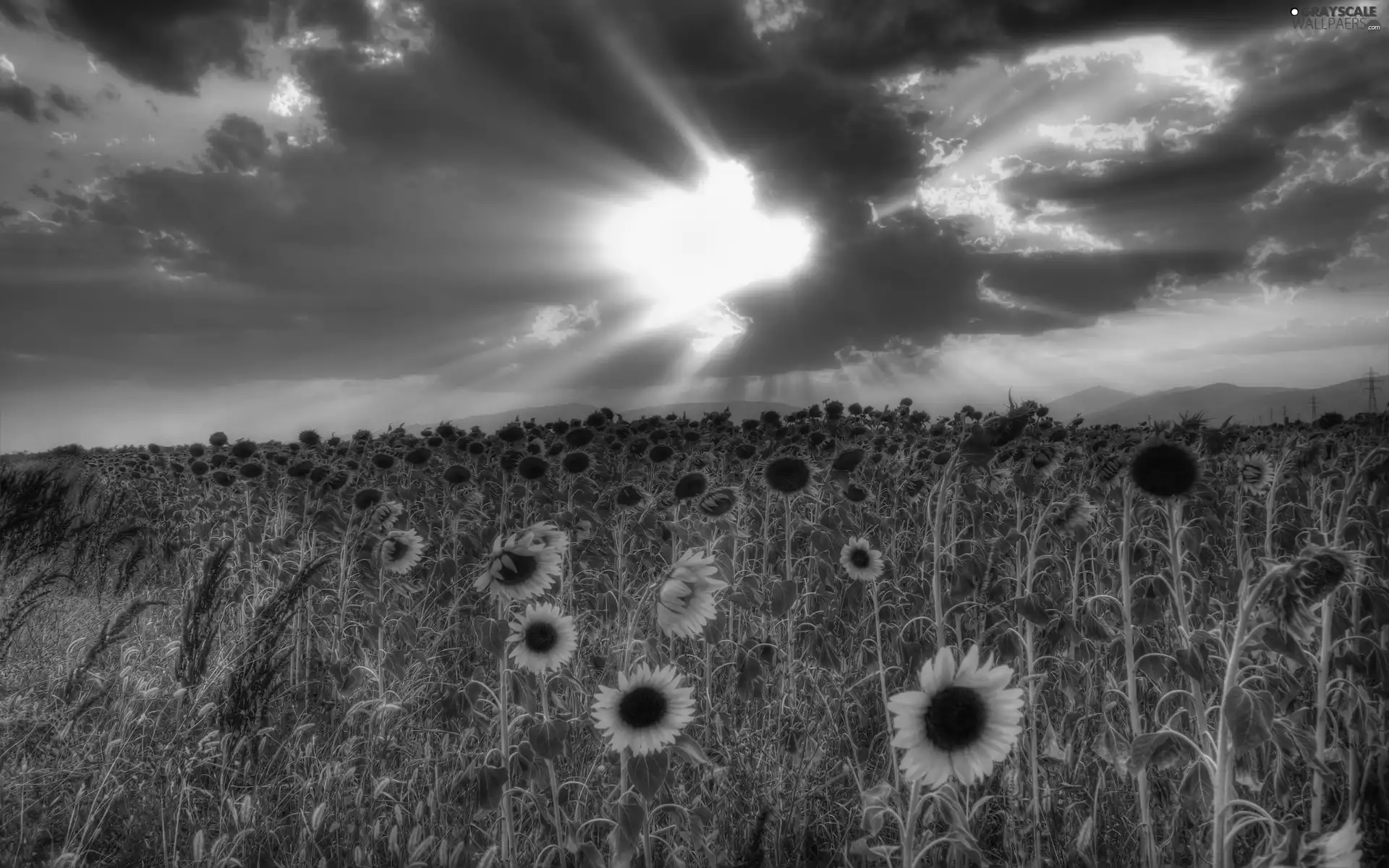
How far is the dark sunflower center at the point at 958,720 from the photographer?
2020mm

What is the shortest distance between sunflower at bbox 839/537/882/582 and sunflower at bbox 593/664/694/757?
2426 millimetres

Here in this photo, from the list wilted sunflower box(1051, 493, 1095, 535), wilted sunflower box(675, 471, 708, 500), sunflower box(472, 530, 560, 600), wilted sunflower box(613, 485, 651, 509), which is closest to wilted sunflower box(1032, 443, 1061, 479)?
wilted sunflower box(1051, 493, 1095, 535)

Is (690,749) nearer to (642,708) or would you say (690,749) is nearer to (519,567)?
(642,708)

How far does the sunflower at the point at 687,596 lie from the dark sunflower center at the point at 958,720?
2.88 ft

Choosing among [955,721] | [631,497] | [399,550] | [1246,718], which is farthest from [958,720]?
[399,550]

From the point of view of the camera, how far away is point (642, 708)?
8.24 ft

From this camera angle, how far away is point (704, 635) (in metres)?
4.20

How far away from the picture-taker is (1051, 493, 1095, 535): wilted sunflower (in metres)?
3.80

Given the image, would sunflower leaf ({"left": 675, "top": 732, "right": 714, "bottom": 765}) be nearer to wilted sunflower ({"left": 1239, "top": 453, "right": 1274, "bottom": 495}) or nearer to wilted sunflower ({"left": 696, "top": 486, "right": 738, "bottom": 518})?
wilted sunflower ({"left": 696, "top": 486, "right": 738, "bottom": 518})

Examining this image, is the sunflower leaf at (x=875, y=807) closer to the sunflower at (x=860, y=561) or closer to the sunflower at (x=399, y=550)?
the sunflower at (x=860, y=561)

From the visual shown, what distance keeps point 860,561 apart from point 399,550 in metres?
3.16

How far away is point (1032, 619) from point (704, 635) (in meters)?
1.79

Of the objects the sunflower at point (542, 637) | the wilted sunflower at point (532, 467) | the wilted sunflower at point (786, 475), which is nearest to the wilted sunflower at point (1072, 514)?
the wilted sunflower at point (786, 475)

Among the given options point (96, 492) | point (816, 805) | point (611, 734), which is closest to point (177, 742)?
point (611, 734)
